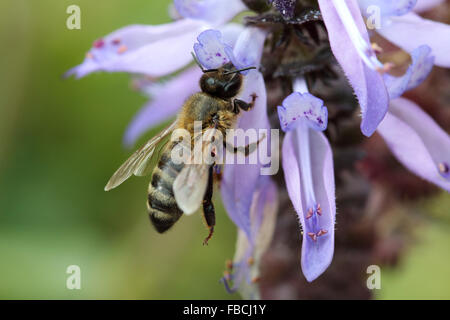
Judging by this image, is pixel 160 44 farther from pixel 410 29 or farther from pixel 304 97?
pixel 410 29

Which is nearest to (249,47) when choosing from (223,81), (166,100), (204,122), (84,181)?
(223,81)

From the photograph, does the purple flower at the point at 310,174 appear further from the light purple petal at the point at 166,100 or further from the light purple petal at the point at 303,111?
the light purple petal at the point at 166,100

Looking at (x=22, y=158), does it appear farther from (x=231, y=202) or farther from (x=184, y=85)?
(x=231, y=202)

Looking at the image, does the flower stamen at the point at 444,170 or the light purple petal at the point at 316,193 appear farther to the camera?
the flower stamen at the point at 444,170

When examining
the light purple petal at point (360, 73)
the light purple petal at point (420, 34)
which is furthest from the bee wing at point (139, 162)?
the light purple petal at point (420, 34)

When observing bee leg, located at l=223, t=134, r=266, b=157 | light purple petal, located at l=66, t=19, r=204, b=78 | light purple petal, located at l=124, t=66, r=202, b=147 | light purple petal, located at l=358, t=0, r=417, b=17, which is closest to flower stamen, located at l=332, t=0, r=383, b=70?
light purple petal, located at l=358, t=0, r=417, b=17

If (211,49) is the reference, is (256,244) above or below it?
below
